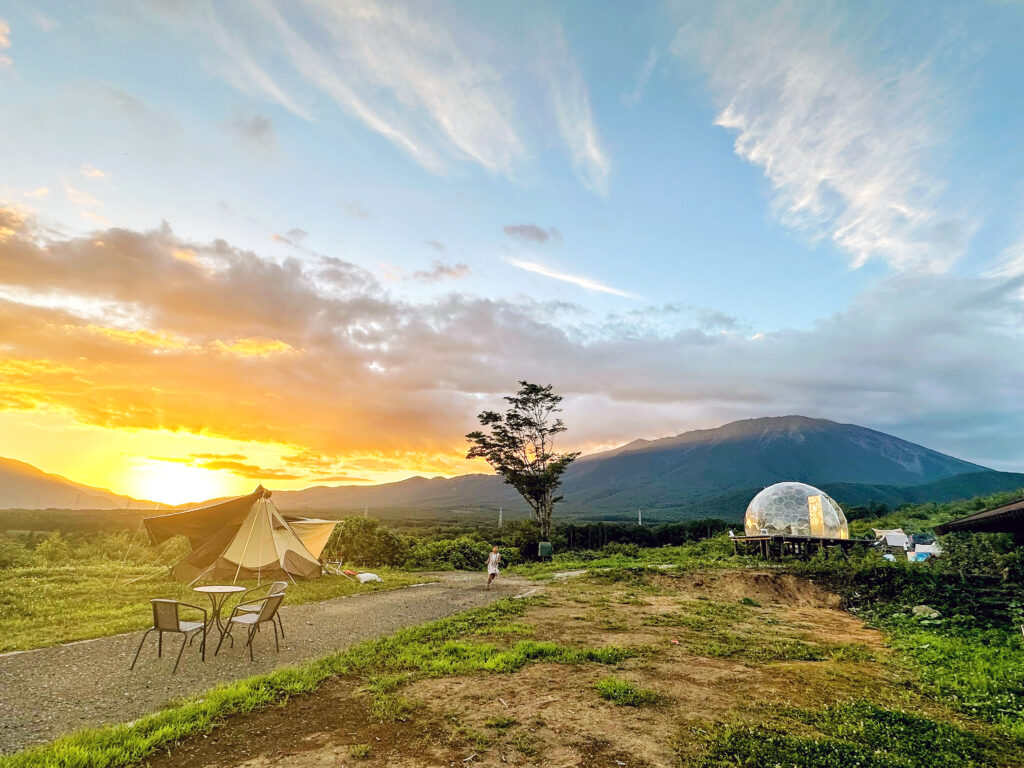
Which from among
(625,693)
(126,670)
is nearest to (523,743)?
(625,693)

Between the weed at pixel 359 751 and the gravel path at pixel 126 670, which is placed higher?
the weed at pixel 359 751

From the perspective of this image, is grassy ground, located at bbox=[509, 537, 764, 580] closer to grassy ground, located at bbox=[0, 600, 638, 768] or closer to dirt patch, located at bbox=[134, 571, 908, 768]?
dirt patch, located at bbox=[134, 571, 908, 768]

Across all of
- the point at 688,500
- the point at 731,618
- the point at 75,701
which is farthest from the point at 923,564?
the point at 688,500

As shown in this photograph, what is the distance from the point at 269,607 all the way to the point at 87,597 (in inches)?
357

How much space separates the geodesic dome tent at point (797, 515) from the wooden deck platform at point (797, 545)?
554 millimetres

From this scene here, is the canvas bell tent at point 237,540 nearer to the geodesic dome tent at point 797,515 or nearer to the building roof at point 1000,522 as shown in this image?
the building roof at point 1000,522

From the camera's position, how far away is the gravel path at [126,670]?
5559 mm

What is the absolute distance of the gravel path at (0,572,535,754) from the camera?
5.56m

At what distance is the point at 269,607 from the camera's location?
8133 millimetres

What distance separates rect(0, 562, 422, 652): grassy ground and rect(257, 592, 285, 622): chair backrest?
4.12 m

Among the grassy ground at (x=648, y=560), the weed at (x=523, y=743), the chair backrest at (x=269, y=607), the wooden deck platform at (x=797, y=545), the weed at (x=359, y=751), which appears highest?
the chair backrest at (x=269, y=607)

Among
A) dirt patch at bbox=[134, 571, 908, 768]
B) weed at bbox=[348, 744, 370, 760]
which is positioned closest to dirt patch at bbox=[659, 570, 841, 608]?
dirt patch at bbox=[134, 571, 908, 768]

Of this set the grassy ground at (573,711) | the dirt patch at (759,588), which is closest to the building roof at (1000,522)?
the grassy ground at (573,711)

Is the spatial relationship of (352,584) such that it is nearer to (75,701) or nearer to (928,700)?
(75,701)
